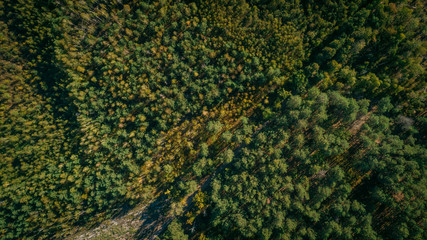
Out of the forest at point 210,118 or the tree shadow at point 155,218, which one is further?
the tree shadow at point 155,218

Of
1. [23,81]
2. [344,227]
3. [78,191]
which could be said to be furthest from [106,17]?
[344,227]

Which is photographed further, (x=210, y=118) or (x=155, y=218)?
(x=155, y=218)

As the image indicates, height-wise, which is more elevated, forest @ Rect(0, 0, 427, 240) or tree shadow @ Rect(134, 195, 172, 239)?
forest @ Rect(0, 0, 427, 240)

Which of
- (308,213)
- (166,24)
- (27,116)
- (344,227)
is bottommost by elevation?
(344,227)

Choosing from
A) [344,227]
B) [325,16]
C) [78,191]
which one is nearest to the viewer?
[344,227]

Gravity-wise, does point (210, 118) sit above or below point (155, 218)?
above

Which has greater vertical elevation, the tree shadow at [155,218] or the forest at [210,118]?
the forest at [210,118]

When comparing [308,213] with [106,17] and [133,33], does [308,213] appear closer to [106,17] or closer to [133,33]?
[133,33]

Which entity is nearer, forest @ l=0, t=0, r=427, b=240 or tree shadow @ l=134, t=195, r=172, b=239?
forest @ l=0, t=0, r=427, b=240
